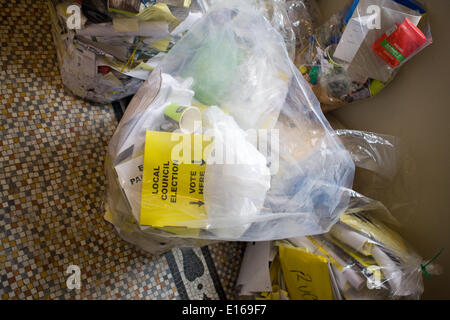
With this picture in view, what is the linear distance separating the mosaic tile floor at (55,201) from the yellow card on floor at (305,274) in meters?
0.23

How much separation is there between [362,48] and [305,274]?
69 cm

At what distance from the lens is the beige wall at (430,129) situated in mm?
831

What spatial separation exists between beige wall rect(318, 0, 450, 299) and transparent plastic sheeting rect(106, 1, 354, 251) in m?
0.23

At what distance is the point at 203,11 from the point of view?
2.94 ft

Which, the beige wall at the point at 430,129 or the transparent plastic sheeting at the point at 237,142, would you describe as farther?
the beige wall at the point at 430,129

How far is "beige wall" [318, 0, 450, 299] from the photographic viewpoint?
831mm

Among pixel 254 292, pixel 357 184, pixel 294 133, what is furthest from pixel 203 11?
pixel 254 292

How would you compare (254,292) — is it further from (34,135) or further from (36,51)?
(36,51)

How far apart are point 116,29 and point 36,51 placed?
435mm

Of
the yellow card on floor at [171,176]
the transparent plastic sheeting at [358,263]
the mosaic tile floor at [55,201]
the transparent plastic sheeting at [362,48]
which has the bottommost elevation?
the mosaic tile floor at [55,201]

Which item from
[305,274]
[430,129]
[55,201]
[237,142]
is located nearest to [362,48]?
[430,129]

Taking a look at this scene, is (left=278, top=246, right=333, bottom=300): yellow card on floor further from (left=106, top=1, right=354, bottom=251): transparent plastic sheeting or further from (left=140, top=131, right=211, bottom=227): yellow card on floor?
(left=140, top=131, right=211, bottom=227): yellow card on floor

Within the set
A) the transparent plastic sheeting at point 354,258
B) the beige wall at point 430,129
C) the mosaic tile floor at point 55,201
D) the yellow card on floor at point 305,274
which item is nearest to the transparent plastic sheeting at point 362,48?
the beige wall at point 430,129

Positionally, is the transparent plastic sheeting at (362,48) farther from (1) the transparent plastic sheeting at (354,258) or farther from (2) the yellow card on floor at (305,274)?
(2) the yellow card on floor at (305,274)
